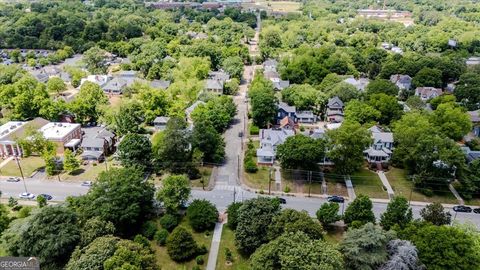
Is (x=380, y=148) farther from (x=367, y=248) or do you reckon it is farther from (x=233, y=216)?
(x=233, y=216)

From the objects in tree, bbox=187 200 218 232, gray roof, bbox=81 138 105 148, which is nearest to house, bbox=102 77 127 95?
gray roof, bbox=81 138 105 148

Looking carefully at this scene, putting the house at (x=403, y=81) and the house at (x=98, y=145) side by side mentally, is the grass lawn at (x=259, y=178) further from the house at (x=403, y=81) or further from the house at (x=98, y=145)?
the house at (x=403, y=81)

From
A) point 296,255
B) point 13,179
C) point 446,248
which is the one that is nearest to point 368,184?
point 446,248

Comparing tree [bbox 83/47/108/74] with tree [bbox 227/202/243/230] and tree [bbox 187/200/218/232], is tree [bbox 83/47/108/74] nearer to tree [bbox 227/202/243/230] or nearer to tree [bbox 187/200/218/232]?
tree [bbox 187/200/218/232]

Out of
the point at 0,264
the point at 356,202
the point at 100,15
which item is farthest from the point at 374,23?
the point at 0,264

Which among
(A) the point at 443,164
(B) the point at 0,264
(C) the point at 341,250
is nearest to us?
(B) the point at 0,264

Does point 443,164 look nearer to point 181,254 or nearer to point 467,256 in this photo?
point 467,256
